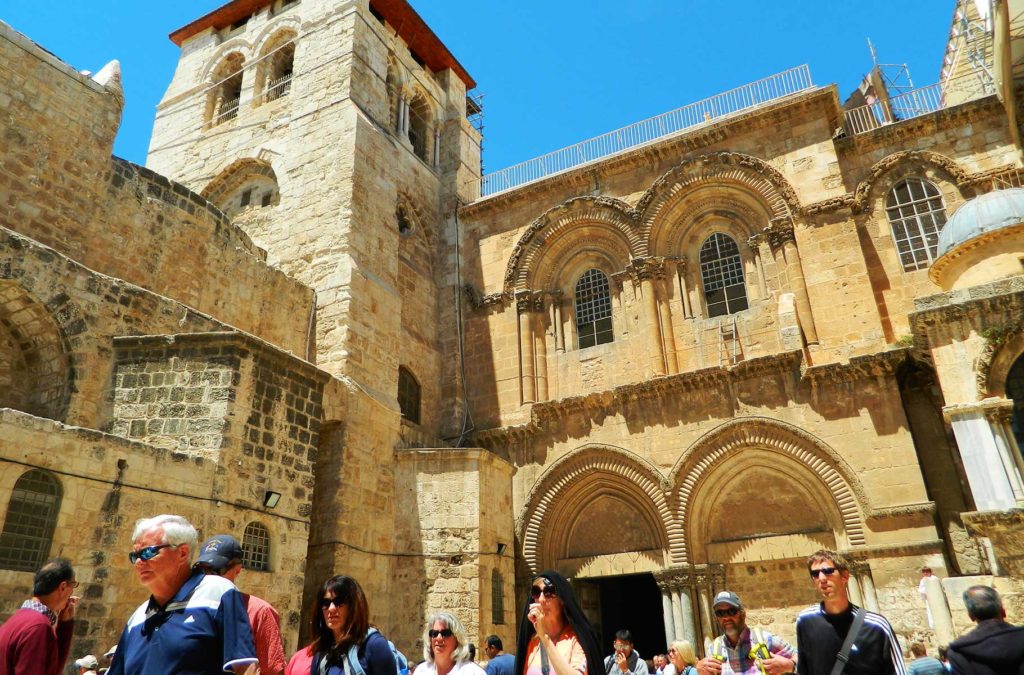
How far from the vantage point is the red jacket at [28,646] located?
353 cm

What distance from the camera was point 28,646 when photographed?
3570mm

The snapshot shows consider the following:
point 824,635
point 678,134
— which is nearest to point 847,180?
point 678,134

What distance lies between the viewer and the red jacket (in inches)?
139

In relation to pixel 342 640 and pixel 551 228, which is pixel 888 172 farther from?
pixel 342 640

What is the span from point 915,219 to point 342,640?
527 inches

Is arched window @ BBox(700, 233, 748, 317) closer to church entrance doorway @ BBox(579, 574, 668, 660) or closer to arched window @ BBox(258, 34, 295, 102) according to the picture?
church entrance doorway @ BBox(579, 574, 668, 660)

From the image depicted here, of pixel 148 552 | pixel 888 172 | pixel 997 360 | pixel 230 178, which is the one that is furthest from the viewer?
pixel 230 178

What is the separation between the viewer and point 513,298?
53.8 ft

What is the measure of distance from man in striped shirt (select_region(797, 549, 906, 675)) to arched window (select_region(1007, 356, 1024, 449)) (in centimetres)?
882

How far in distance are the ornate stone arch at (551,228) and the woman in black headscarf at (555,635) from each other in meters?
13.0

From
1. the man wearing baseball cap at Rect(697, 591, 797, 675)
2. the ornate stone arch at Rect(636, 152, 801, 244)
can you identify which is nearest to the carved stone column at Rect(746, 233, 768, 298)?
the ornate stone arch at Rect(636, 152, 801, 244)

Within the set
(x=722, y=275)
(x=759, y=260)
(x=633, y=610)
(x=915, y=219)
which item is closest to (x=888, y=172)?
(x=915, y=219)

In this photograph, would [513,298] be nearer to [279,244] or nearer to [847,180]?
[279,244]

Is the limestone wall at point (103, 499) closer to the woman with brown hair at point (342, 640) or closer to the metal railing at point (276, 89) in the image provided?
the woman with brown hair at point (342, 640)
